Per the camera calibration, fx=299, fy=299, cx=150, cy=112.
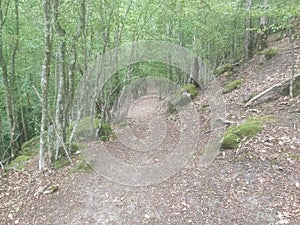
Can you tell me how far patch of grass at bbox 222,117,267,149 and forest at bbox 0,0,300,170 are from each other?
2.61m

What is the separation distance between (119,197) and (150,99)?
44.4 feet

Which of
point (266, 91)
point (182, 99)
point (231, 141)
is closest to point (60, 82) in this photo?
point (231, 141)

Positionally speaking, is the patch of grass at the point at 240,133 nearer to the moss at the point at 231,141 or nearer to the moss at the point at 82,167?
the moss at the point at 231,141

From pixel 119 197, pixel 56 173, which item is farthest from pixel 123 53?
pixel 119 197

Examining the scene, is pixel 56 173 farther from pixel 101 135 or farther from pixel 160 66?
pixel 160 66

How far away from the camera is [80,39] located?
8.20 metres

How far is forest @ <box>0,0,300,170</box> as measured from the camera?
23.5ft

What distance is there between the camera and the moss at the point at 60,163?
764 centimetres

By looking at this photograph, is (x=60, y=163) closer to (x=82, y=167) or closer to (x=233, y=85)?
(x=82, y=167)

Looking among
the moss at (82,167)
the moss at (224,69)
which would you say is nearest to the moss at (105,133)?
the moss at (82,167)

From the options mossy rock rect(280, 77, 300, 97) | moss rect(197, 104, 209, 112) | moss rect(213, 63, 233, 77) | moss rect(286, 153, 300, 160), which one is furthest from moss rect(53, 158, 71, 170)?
moss rect(213, 63, 233, 77)

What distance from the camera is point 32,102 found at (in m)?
15.3

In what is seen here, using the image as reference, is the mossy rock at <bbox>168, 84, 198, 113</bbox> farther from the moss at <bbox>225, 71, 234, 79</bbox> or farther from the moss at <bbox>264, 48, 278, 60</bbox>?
the moss at <bbox>264, 48, 278, 60</bbox>

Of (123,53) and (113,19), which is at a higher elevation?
(113,19)
